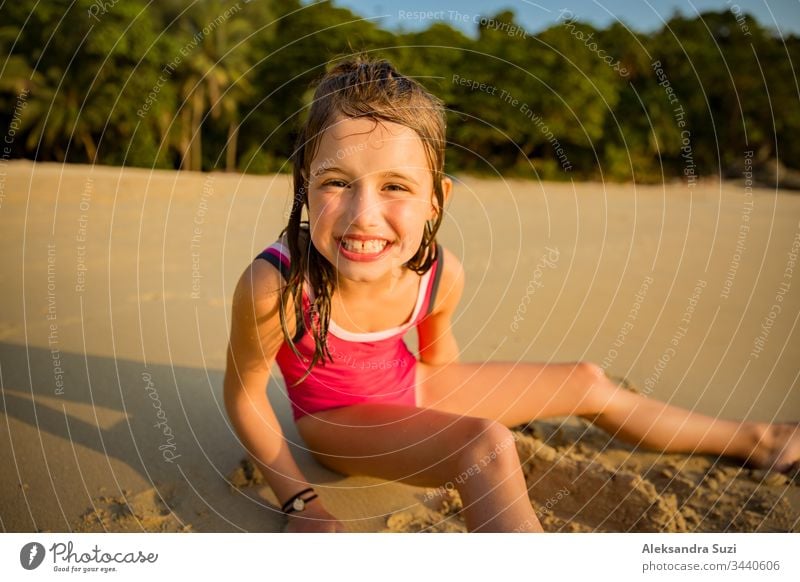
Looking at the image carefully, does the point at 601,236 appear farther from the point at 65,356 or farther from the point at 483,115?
the point at 483,115

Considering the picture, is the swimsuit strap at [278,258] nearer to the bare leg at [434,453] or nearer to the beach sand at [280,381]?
the bare leg at [434,453]

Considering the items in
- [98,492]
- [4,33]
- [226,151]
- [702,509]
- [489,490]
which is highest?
[4,33]

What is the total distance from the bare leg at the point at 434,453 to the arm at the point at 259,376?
0.15 m

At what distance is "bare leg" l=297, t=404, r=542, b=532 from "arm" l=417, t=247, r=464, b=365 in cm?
37

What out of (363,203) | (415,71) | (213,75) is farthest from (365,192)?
(213,75)

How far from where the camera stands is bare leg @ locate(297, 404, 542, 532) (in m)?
1.56

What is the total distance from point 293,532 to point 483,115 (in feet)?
41.0

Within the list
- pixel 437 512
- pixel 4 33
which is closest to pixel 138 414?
pixel 437 512

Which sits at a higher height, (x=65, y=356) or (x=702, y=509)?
(x=65, y=356)

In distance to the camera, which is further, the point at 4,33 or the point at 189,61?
the point at 189,61

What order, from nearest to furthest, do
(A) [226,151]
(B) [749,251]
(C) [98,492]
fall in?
(C) [98,492], (B) [749,251], (A) [226,151]

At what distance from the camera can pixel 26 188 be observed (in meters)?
6.77

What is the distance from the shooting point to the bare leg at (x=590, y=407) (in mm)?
2191

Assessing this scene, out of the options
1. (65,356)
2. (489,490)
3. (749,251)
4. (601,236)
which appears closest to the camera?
(489,490)
